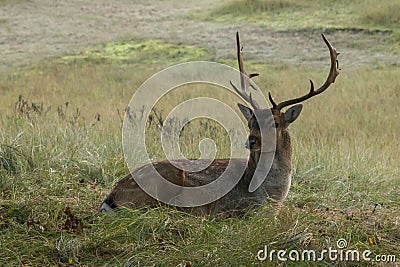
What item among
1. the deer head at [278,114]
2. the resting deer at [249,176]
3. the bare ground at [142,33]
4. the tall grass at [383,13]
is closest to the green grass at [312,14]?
the tall grass at [383,13]

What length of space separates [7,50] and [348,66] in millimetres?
7467

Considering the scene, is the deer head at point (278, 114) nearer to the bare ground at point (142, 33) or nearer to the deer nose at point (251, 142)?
the deer nose at point (251, 142)

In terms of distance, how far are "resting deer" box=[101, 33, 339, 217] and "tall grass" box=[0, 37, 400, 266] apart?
203 millimetres

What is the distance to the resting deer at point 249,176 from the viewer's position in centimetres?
559

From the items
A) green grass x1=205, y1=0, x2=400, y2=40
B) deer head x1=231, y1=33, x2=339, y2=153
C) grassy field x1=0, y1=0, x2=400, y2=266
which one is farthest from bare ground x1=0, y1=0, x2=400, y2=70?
deer head x1=231, y1=33, x2=339, y2=153

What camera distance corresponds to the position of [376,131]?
32.1 feet

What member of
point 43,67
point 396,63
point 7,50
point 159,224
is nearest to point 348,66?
point 396,63

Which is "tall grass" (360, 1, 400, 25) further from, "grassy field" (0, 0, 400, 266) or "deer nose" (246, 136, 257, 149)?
"deer nose" (246, 136, 257, 149)

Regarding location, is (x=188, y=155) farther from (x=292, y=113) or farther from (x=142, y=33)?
(x=142, y=33)

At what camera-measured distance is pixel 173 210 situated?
17.6 feet

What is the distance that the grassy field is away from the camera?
475cm

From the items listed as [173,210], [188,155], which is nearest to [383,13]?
[188,155]

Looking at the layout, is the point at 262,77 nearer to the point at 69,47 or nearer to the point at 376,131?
the point at 376,131

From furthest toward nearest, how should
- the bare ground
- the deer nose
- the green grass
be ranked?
1. the green grass
2. the bare ground
3. the deer nose
